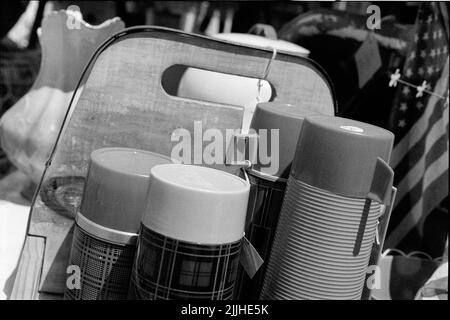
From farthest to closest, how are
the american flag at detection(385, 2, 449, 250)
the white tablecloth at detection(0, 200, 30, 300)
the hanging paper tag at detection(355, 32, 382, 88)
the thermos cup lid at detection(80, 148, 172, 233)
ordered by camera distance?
the hanging paper tag at detection(355, 32, 382, 88), the american flag at detection(385, 2, 449, 250), the white tablecloth at detection(0, 200, 30, 300), the thermos cup lid at detection(80, 148, 172, 233)

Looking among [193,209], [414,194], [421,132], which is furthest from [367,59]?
[193,209]

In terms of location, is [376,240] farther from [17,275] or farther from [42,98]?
[42,98]

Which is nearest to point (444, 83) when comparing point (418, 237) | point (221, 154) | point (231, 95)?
point (418, 237)

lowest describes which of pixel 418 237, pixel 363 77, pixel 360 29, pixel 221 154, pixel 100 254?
pixel 418 237

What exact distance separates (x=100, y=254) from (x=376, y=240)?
0.37 metres

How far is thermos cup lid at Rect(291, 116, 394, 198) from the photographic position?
0.63 m

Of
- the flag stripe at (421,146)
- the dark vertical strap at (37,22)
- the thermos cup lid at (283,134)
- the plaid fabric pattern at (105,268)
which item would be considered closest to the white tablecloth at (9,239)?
the plaid fabric pattern at (105,268)

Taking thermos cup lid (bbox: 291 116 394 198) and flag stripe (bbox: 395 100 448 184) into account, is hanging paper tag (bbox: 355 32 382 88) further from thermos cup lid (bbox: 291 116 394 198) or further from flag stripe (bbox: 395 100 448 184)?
thermos cup lid (bbox: 291 116 394 198)

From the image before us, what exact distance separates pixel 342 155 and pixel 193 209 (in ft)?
0.58

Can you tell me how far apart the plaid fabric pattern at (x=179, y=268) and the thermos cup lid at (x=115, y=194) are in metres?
0.07

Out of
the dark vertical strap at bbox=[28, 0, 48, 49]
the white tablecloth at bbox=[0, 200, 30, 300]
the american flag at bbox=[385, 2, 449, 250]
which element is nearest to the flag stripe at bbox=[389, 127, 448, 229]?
the american flag at bbox=[385, 2, 449, 250]

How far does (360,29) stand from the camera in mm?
1640

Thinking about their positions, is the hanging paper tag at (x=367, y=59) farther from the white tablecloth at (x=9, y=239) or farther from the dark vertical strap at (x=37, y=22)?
the dark vertical strap at (x=37, y=22)

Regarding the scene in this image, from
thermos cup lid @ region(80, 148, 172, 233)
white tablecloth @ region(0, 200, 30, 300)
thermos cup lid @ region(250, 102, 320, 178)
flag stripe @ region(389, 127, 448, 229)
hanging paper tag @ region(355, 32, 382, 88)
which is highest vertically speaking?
hanging paper tag @ region(355, 32, 382, 88)
